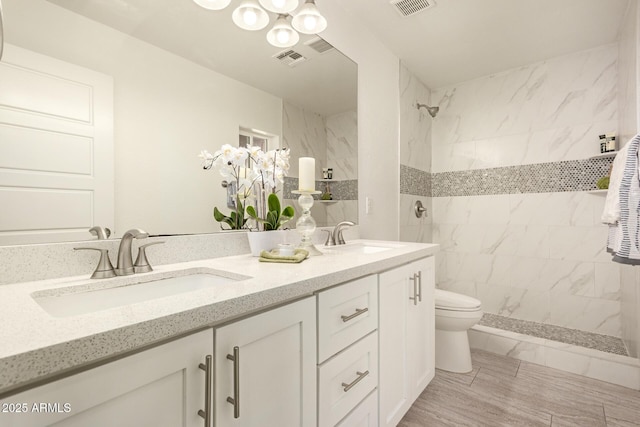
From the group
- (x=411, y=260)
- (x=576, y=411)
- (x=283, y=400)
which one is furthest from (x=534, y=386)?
(x=283, y=400)

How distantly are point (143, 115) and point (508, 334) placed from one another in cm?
269

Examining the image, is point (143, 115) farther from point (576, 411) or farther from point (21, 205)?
point (576, 411)

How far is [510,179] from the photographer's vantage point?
113 inches

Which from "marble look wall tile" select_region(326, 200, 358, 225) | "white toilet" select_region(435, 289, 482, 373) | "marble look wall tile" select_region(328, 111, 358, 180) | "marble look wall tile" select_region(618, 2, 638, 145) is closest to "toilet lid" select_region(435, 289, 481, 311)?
"white toilet" select_region(435, 289, 482, 373)

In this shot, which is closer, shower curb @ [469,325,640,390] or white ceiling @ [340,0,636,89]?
shower curb @ [469,325,640,390]

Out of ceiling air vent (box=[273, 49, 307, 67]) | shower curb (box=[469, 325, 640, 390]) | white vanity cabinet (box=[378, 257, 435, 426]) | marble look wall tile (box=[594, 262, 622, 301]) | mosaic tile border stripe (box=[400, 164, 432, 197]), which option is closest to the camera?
white vanity cabinet (box=[378, 257, 435, 426])

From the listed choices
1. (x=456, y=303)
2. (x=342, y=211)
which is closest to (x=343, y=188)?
(x=342, y=211)

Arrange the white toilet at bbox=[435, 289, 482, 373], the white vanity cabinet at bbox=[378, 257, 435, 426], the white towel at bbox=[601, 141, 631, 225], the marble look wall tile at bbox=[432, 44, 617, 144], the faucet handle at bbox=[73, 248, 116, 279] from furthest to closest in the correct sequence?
the marble look wall tile at bbox=[432, 44, 617, 144] → the white toilet at bbox=[435, 289, 482, 373] → the white towel at bbox=[601, 141, 631, 225] → the white vanity cabinet at bbox=[378, 257, 435, 426] → the faucet handle at bbox=[73, 248, 116, 279]

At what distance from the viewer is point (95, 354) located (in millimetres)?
467

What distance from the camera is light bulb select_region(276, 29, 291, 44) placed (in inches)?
61.4

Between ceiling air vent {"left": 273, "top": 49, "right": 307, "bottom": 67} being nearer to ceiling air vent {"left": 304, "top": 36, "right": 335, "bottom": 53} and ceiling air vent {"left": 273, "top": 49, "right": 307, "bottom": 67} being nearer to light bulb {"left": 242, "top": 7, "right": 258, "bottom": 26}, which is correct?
ceiling air vent {"left": 304, "top": 36, "right": 335, "bottom": 53}

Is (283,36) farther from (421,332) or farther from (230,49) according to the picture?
(421,332)

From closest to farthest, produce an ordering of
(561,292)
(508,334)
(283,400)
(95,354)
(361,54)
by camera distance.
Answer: (95,354), (283,400), (361,54), (508,334), (561,292)

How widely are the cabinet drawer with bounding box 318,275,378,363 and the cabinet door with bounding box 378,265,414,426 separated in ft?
0.25
